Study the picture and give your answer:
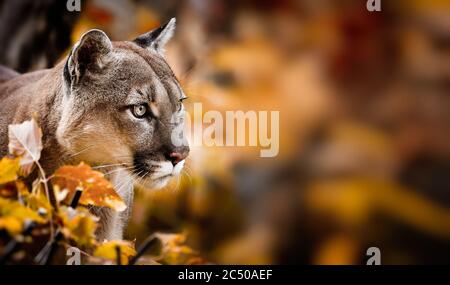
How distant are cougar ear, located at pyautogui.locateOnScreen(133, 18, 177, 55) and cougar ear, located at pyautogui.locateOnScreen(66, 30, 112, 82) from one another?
237mm

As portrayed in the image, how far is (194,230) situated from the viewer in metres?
3.88

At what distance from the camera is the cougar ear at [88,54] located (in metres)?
2.33

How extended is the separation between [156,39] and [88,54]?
359 mm

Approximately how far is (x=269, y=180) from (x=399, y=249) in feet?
2.39

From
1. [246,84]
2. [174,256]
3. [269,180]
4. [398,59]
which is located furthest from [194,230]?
[174,256]

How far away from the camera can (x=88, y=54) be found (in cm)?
237

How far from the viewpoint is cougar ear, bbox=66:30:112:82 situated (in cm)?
233
